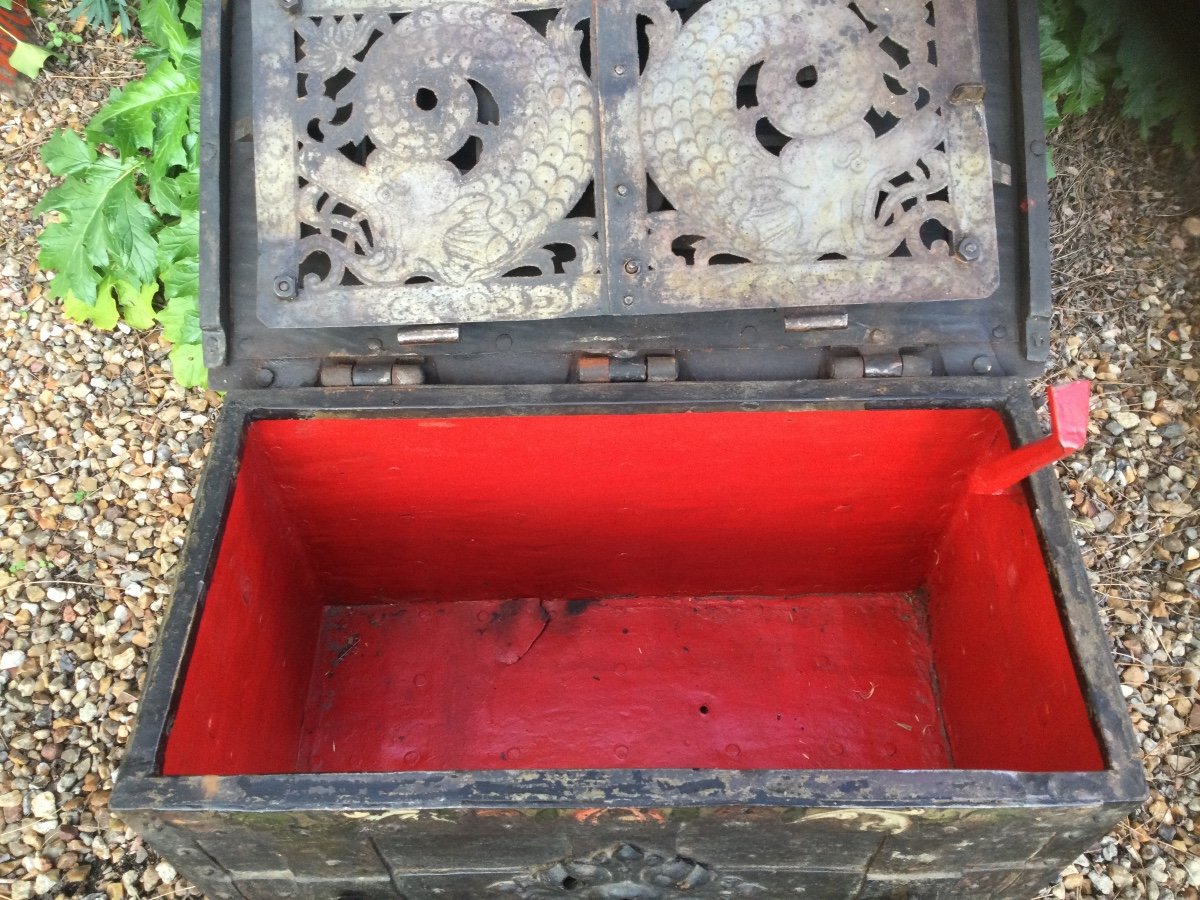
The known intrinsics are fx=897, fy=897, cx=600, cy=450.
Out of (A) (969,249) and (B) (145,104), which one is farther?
(B) (145,104)

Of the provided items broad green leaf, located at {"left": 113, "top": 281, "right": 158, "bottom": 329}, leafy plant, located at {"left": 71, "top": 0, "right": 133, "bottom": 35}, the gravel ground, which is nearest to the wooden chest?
the gravel ground

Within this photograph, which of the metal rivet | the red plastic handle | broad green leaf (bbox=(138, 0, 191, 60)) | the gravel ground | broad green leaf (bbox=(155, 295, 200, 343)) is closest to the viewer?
the red plastic handle

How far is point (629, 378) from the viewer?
1.73 metres

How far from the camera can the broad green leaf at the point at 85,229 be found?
2619mm

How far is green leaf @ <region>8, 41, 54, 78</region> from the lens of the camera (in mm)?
3141

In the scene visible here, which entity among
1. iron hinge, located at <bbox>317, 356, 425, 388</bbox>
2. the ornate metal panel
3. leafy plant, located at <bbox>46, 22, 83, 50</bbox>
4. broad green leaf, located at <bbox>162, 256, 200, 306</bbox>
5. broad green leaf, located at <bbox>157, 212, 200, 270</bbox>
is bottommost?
iron hinge, located at <bbox>317, 356, 425, 388</bbox>

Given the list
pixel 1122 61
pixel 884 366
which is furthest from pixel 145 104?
pixel 1122 61

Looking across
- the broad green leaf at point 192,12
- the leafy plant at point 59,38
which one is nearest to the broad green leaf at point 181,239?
the broad green leaf at point 192,12

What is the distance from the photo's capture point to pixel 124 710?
2.33 meters

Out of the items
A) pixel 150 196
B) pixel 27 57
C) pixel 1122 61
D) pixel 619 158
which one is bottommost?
pixel 150 196

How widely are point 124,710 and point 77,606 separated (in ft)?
1.15

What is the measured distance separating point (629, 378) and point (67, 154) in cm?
203

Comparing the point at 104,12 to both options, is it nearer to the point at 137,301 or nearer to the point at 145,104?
the point at 145,104

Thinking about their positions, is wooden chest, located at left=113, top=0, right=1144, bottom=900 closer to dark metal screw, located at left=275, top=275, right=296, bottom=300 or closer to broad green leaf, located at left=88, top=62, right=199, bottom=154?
dark metal screw, located at left=275, top=275, right=296, bottom=300
